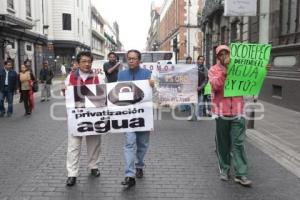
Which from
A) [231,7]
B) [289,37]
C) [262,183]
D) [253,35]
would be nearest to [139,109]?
[262,183]

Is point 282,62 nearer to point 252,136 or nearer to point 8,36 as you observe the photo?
point 252,136

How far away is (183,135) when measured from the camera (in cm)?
968

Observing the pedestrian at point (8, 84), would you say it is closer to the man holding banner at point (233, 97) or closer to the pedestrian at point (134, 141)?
the pedestrian at point (134, 141)

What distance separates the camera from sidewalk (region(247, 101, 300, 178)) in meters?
7.19

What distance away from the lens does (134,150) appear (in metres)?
5.79

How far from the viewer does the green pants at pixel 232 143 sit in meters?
5.80

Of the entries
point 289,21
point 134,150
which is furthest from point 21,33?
point 134,150

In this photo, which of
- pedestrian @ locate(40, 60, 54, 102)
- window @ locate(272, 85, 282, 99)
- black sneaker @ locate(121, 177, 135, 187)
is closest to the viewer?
black sneaker @ locate(121, 177, 135, 187)

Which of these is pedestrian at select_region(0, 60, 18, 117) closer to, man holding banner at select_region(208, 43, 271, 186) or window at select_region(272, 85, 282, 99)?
window at select_region(272, 85, 282, 99)

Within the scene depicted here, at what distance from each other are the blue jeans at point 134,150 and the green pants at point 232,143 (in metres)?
1.00

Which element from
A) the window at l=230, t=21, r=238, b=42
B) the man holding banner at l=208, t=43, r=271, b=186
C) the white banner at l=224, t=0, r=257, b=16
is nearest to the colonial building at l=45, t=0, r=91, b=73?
the window at l=230, t=21, r=238, b=42

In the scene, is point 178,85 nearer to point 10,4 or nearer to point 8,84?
point 8,84

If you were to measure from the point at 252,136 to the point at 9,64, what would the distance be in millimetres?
8165

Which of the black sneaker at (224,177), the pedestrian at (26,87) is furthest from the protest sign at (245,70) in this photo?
the pedestrian at (26,87)
